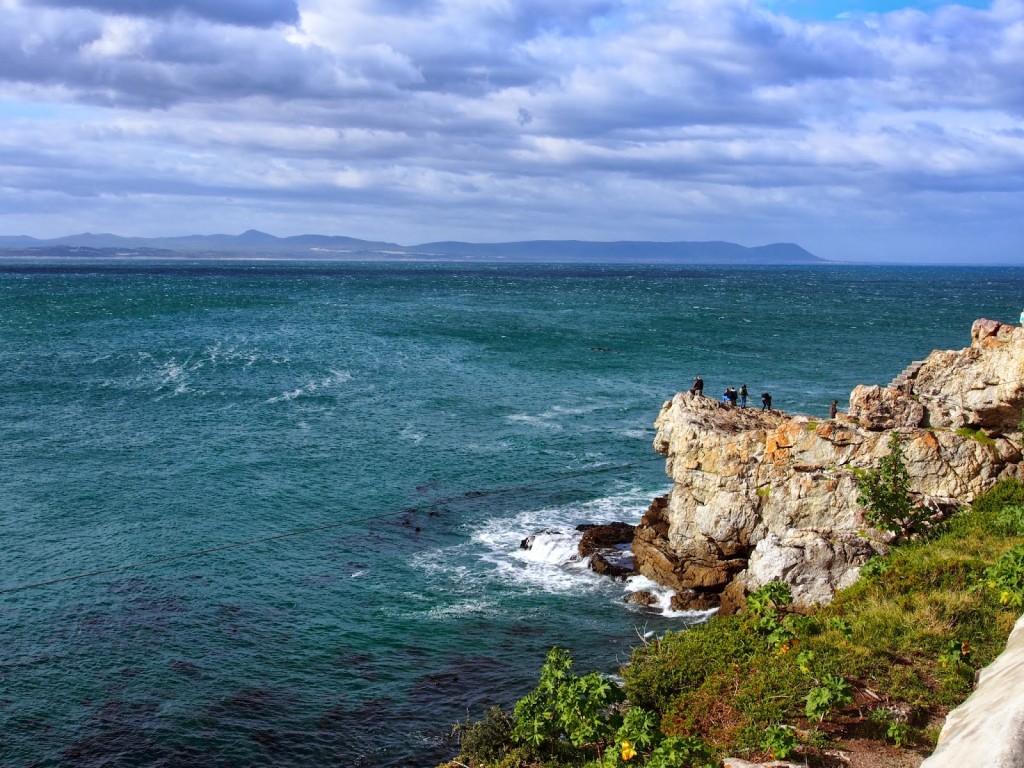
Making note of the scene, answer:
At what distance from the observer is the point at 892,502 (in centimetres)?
2995

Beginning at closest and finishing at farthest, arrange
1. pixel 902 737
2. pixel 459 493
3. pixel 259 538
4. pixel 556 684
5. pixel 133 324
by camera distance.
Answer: pixel 902 737 → pixel 556 684 → pixel 259 538 → pixel 459 493 → pixel 133 324

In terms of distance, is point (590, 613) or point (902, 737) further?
point (590, 613)

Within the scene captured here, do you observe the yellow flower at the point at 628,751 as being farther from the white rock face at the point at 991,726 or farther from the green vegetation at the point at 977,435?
the green vegetation at the point at 977,435

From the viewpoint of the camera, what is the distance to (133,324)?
114750 mm

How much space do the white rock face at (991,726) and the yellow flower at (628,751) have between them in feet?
18.7

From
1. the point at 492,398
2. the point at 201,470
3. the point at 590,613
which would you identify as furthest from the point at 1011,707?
the point at 492,398

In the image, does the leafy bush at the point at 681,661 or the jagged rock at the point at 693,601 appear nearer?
the leafy bush at the point at 681,661

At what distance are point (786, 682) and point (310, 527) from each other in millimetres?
28048

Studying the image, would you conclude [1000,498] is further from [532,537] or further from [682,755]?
[532,537]

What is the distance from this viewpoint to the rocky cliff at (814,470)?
3073cm

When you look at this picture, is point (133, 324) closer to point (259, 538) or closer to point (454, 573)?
point (259, 538)

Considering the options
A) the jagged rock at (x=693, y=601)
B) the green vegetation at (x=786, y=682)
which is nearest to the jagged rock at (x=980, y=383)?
the green vegetation at (x=786, y=682)

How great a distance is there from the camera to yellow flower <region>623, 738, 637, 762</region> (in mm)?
17250

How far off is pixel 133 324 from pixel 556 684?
108337 mm
